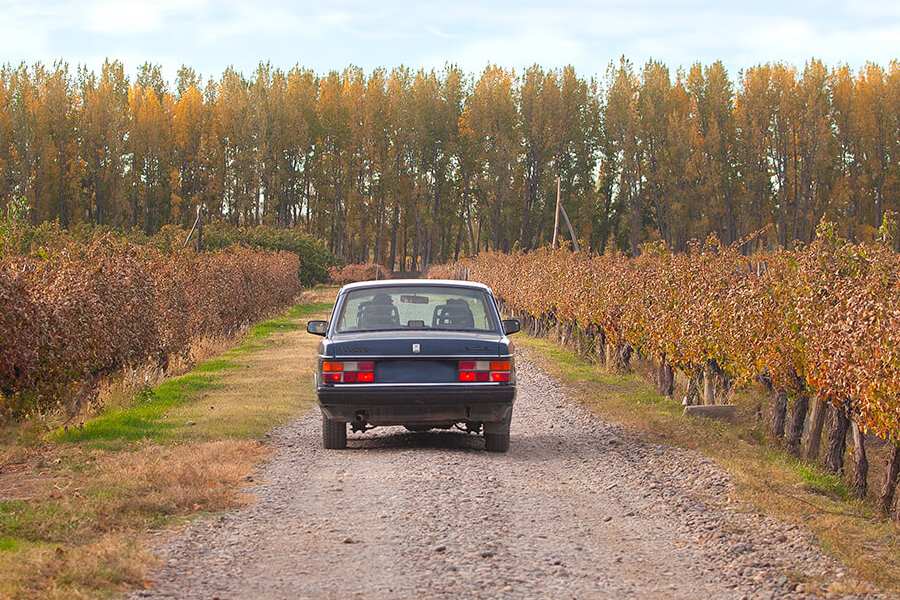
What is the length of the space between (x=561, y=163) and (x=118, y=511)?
258 ft

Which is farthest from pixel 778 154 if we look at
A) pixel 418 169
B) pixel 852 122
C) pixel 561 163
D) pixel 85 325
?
pixel 85 325

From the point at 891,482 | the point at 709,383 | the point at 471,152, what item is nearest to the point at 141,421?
the point at 709,383

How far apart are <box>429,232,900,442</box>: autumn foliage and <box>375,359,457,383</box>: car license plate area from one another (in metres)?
3.71

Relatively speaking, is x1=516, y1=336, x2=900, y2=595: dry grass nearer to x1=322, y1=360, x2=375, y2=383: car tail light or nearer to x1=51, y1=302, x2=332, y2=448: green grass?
x1=322, y1=360, x2=375, y2=383: car tail light

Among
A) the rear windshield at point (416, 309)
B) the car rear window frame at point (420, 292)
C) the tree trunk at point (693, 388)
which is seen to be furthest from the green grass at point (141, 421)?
the tree trunk at point (693, 388)

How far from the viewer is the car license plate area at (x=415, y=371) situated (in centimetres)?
1154

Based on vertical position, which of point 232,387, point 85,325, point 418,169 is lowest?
point 232,387

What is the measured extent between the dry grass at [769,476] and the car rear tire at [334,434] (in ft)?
12.5

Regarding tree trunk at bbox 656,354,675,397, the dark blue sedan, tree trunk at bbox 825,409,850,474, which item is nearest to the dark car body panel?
the dark blue sedan

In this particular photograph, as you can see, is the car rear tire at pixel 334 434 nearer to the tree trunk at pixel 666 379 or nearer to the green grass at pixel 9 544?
the green grass at pixel 9 544

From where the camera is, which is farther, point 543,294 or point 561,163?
point 561,163

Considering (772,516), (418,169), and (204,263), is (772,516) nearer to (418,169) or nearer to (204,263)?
(204,263)

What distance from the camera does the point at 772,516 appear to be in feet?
30.5

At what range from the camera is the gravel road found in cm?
705
